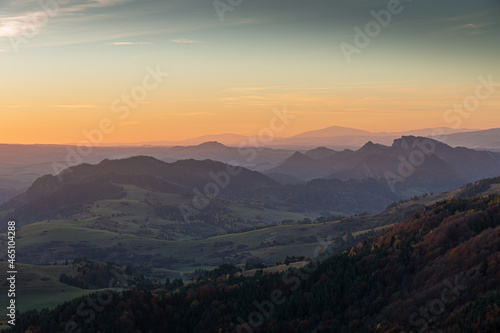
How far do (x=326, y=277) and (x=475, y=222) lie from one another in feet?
130

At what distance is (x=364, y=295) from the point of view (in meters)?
117

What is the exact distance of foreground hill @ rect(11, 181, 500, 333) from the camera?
304ft

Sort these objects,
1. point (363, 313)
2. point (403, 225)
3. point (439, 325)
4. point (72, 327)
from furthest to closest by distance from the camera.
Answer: point (403, 225)
point (72, 327)
point (363, 313)
point (439, 325)

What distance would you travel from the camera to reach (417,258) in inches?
4774

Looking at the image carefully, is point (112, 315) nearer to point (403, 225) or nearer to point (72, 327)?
point (72, 327)

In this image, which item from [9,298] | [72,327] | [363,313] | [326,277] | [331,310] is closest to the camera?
[363,313]

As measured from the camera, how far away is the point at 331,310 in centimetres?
11506

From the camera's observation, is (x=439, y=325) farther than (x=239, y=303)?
No

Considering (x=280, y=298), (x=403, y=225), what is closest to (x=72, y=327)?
(x=280, y=298)

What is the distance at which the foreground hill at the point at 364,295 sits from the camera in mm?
92562

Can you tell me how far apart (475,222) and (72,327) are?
102316 mm

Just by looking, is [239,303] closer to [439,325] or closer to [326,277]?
[326,277]

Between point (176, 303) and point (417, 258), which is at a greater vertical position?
point (417, 258)

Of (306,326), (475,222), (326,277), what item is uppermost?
(475,222)
